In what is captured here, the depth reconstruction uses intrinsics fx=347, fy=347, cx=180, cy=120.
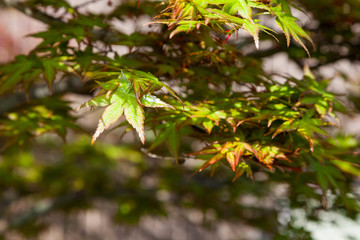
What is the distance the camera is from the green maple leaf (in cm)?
75

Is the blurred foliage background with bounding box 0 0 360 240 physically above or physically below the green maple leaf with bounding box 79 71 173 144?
below

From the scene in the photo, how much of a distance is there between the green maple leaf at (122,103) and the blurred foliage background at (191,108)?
110 mm

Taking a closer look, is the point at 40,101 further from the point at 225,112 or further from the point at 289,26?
the point at 289,26

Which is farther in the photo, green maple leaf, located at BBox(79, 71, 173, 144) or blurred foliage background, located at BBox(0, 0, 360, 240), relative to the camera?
blurred foliage background, located at BBox(0, 0, 360, 240)

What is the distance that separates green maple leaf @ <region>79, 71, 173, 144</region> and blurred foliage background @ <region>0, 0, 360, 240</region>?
11 centimetres

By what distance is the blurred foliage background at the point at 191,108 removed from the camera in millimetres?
1033

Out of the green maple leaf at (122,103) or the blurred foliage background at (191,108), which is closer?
the green maple leaf at (122,103)

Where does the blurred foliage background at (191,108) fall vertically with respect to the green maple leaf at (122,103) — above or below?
below

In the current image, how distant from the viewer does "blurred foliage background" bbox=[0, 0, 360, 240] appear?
103 centimetres

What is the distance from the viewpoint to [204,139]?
102 cm

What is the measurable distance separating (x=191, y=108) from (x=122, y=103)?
0.99ft

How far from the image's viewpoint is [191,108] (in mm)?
1036

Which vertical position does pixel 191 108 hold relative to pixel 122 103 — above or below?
below

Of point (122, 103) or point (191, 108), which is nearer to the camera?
point (122, 103)
